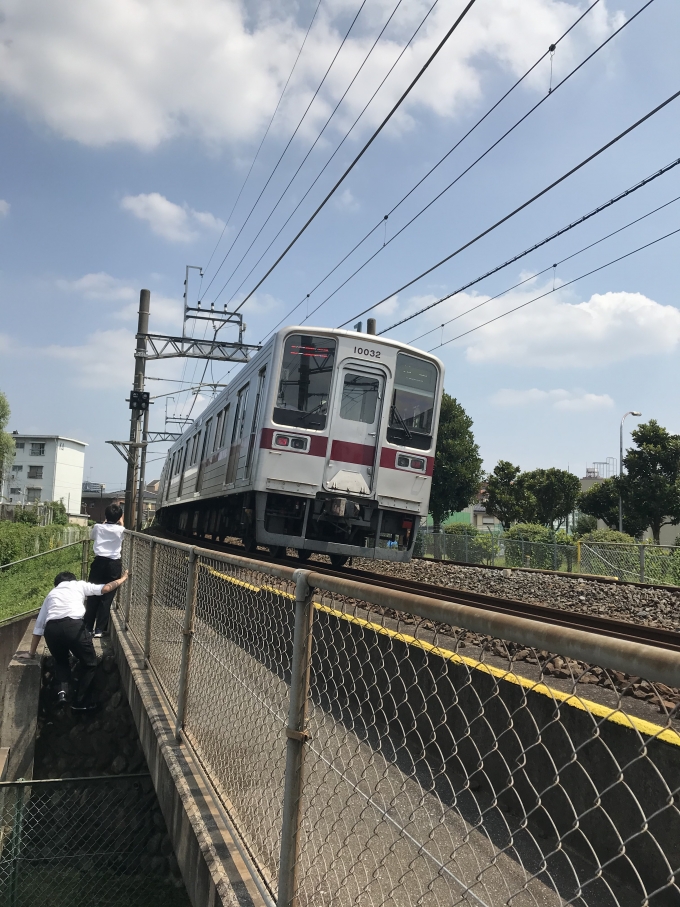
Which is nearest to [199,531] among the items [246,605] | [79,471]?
[246,605]

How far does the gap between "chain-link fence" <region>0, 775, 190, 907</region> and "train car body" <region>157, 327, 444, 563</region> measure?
12.9ft

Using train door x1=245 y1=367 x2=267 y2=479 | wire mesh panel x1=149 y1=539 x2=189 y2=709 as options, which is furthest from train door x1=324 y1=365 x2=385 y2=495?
wire mesh panel x1=149 y1=539 x2=189 y2=709

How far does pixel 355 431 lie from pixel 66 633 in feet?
15.4

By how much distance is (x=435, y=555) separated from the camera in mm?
24906

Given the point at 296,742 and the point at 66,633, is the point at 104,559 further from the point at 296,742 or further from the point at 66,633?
the point at 296,742

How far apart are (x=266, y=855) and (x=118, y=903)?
4474mm

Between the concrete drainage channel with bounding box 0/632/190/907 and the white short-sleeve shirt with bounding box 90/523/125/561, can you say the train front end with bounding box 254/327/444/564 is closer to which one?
the white short-sleeve shirt with bounding box 90/523/125/561

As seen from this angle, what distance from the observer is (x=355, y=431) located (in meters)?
10.6

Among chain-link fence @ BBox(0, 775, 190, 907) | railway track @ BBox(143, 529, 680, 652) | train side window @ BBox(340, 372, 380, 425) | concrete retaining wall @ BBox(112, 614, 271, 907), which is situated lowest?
chain-link fence @ BBox(0, 775, 190, 907)

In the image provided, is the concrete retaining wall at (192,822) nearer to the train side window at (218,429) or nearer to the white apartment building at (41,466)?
the train side window at (218,429)

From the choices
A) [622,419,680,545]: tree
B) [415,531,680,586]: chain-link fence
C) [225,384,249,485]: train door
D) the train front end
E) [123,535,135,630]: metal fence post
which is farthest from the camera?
[622,419,680,545]: tree

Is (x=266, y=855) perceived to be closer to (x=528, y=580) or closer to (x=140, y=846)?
(x=140, y=846)

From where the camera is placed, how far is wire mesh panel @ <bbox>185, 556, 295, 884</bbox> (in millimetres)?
3059

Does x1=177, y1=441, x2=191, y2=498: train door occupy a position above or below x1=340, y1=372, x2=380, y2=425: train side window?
below
